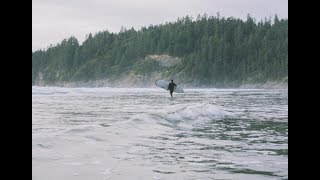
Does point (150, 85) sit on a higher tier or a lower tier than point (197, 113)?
higher

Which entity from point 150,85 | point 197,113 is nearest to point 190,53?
point 150,85

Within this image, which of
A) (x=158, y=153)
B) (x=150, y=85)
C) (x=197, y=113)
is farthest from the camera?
(x=150, y=85)

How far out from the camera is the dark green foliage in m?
128

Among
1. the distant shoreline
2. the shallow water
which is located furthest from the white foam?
the distant shoreline

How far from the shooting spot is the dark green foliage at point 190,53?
12750 cm

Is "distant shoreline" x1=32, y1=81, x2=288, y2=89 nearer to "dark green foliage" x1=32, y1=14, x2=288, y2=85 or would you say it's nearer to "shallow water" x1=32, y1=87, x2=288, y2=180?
"dark green foliage" x1=32, y1=14, x2=288, y2=85

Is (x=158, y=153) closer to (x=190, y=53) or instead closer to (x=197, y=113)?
(x=197, y=113)

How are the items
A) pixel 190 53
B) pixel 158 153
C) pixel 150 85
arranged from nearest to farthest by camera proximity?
pixel 158 153, pixel 150 85, pixel 190 53

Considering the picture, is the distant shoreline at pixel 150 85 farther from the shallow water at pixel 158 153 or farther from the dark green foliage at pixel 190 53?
the shallow water at pixel 158 153

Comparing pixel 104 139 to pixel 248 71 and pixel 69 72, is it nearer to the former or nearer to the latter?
pixel 248 71

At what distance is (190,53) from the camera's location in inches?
5763

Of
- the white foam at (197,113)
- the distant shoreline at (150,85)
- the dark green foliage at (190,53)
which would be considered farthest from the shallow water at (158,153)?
the dark green foliage at (190,53)

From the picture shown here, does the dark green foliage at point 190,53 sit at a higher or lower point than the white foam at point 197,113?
higher
